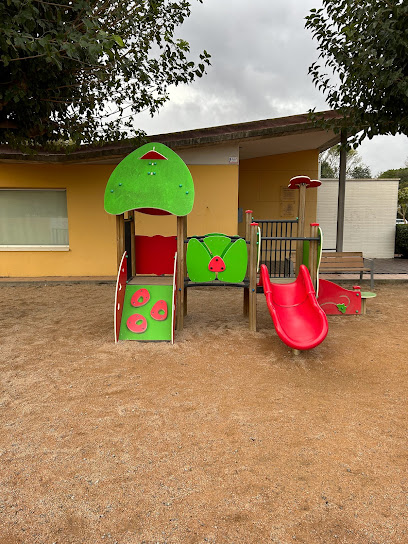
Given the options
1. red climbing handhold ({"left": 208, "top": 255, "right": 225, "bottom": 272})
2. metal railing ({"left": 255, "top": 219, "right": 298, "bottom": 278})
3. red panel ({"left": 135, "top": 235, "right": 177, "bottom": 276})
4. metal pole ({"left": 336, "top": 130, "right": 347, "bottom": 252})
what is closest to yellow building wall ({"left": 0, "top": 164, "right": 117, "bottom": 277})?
red panel ({"left": 135, "top": 235, "right": 177, "bottom": 276})

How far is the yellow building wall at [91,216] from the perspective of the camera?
27.9 feet

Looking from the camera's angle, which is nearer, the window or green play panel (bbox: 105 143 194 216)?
green play panel (bbox: 105 143 194 216)

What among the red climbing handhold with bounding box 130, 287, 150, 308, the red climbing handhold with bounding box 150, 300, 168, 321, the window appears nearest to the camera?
the red climbing handhold with bounding box 150, 300, 168, 321

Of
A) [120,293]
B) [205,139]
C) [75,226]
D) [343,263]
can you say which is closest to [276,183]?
[205,139]

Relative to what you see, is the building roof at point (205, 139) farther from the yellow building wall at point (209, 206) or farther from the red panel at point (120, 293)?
the red panel at point (120, 293)

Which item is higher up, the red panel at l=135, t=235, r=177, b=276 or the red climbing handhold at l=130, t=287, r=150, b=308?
the red panel at l=135, t=235, r=177, b=276

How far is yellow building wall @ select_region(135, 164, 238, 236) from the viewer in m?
8.42

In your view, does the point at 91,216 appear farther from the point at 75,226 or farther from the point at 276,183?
the point at 276,183

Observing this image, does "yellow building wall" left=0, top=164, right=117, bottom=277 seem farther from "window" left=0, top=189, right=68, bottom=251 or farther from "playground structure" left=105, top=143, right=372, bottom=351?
"playground structure" left=105, top=143, right=372, bottom=351

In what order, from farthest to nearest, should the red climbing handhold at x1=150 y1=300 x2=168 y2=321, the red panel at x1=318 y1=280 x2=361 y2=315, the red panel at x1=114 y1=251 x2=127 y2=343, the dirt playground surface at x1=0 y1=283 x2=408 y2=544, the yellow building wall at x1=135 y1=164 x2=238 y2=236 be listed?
the yellow building wall at x1=135 y1=164 x2=238 y2=236 → the red panel at x1=318 y1=280 x2=361 y2=315 → the red climbing handhold at x1=150 y1=300 x2=168 y2=321 → the red panel at x1=114 y1=251 x2=127 y2=343 → the dirt playground surface at x1=0 y1=283 x2=408 y2=544

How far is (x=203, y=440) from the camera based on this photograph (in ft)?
8.66

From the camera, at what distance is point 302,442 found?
261 centimetres

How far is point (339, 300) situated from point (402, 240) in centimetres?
919

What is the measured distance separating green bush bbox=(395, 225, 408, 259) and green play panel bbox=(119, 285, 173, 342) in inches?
450
